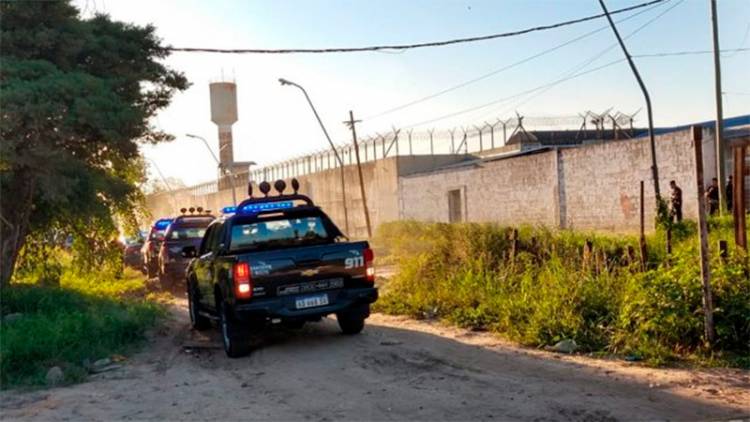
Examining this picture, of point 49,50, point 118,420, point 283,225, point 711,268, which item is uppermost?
point 49,50

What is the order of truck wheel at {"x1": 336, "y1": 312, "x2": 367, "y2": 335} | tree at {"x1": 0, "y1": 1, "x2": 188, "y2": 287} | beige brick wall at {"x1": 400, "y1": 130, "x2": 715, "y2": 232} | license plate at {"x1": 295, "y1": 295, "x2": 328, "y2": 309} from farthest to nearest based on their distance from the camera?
beige brick wall at {"x1": 400, "y1": 130, "x2": 715, "y2": 232} → tree at {"x1": 0, "y1": 1, "x2": 188, "y2": 287} → truck wheel at {"x1": 336, "y1": 312, "x2": 367, "y2": 335} → license plate at {"x1": 295, "y1": 295, "x2": 328, "y2": 309}

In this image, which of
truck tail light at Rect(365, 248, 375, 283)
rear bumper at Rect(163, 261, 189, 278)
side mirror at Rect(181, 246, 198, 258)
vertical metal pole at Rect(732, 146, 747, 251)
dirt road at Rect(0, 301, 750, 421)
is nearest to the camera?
dirt road at Rect(0, 301, 750, 421)

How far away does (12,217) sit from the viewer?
12305 millimetres

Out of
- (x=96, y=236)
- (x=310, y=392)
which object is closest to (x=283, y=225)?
(x=310, y=392)

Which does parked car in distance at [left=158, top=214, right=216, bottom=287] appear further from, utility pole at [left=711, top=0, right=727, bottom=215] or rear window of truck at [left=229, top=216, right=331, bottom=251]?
utility pole at [left=711, top=0, right=727, bottom=215]

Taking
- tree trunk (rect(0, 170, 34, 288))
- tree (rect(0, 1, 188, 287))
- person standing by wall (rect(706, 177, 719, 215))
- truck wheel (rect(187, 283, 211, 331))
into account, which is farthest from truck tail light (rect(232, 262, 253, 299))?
person standing by wall (rect(706, 177, 719, 215))

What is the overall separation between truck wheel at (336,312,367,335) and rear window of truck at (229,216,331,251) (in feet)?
3.53

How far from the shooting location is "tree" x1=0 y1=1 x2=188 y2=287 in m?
10.5

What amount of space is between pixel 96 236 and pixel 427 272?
7209 millimetres

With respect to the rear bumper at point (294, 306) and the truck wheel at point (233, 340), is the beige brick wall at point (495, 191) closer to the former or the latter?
the rear bumper at point (294, 306)

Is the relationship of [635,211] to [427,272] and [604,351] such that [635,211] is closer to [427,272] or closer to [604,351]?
[427,272]

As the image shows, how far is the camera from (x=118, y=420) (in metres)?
6.24

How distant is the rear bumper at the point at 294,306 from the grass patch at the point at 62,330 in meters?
1.96

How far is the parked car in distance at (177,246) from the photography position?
17.2m
